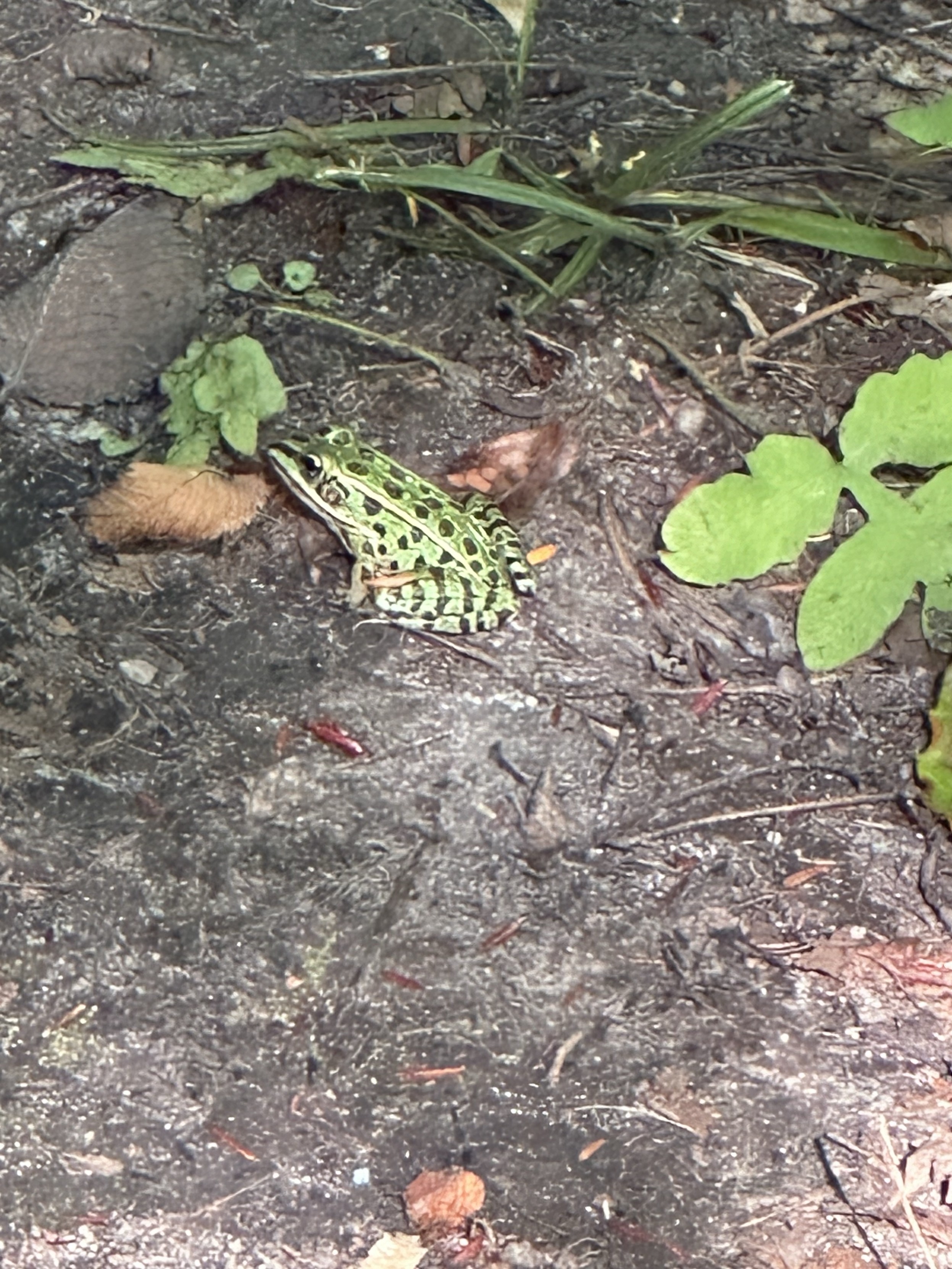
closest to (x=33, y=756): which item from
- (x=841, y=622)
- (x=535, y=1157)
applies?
(x=535, y=1157)

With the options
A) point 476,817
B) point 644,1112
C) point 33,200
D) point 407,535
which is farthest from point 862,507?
point 33,200

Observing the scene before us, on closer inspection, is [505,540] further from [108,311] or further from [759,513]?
[108,311]

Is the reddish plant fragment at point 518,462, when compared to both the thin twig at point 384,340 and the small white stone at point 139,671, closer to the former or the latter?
the thin twig at point 384,340

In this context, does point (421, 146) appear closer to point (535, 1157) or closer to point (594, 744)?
point (594, 744)

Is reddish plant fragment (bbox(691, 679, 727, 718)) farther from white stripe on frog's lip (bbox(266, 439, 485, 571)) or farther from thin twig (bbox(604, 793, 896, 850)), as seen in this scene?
white stripe on frog's lip (bbox(266, 439, 485, 571))

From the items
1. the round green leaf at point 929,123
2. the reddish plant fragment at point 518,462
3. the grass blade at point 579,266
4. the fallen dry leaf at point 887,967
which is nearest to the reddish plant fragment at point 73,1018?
the reddish plant fragment at point 518,462

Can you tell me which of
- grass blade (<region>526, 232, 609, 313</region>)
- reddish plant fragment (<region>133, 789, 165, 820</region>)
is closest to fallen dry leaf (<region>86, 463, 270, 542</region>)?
reddish plant fragment (<region>133, 789, 165, 820</region>)
